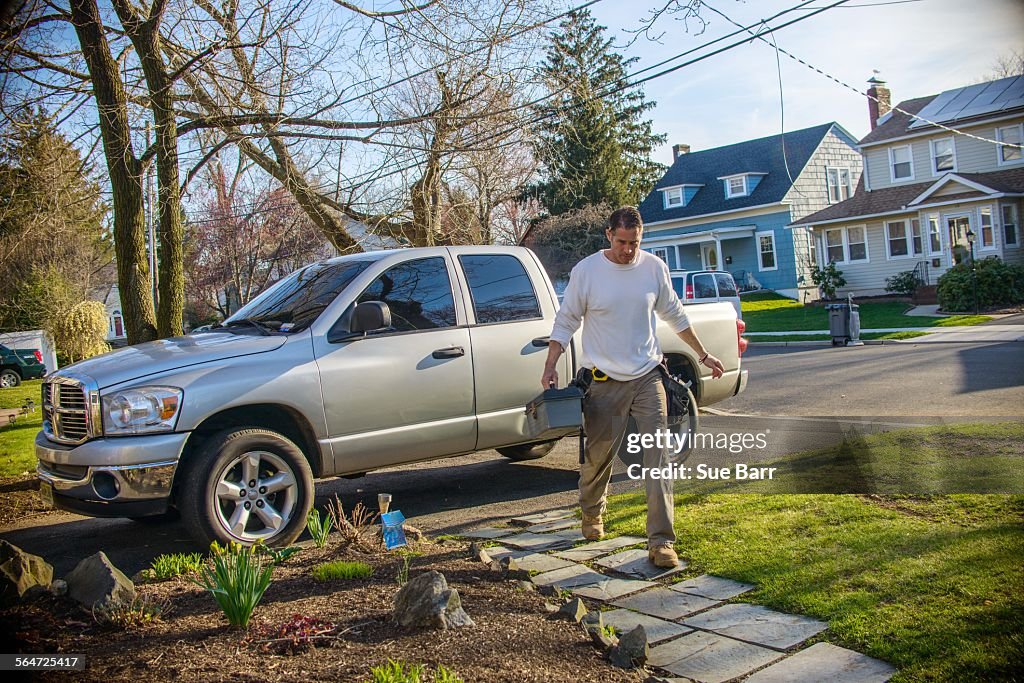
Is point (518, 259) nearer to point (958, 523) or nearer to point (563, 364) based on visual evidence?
point (563, 364)

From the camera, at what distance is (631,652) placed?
11.1 feet

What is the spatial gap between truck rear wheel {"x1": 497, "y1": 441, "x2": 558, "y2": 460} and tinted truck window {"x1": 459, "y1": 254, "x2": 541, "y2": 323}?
1.71 metres

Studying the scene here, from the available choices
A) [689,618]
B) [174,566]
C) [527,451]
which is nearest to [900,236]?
[527,451]

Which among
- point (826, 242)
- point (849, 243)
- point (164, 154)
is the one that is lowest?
point (849, 243)

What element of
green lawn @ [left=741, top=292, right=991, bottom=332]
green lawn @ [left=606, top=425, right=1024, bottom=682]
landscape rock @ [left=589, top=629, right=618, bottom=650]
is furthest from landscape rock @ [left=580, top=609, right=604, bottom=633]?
green lawn @ [left=741, top=292, right=991, bottom=332]

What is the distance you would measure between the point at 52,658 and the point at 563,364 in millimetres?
4578

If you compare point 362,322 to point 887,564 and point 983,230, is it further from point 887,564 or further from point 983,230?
point 983,230

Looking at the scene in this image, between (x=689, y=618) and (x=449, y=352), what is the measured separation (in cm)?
315

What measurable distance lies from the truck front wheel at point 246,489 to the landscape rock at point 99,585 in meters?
1.20

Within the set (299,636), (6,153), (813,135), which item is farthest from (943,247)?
(299,636)

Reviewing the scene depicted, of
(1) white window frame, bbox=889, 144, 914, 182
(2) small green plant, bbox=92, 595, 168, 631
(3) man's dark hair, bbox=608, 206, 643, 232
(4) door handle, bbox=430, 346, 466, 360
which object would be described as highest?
(1) white window frame, bbox=889, 144, 914, 182

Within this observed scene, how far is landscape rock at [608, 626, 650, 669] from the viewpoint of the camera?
3.37 metres

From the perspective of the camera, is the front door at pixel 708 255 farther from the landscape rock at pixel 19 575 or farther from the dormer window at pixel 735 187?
the landscape rock at pixel 19 575

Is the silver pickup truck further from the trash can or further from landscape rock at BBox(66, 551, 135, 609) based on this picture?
the trash can
